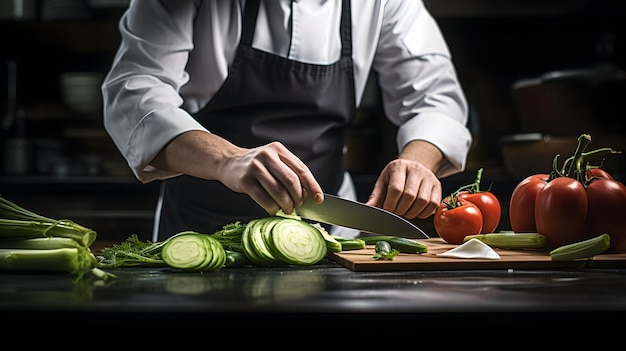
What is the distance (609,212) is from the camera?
1.27 m

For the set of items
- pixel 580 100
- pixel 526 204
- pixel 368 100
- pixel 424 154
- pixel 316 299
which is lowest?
pixel 316 299

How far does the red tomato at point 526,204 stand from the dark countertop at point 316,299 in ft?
1.11

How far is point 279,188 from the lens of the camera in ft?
3.91

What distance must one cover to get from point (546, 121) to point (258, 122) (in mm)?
1223

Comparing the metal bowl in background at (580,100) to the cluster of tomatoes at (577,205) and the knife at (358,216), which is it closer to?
the cluster of tomatoes at (577,205)

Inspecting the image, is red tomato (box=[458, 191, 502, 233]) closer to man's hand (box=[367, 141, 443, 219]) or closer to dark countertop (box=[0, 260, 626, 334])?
man's hand (box=[367, 141, 443, 219])

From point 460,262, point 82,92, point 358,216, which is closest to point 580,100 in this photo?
point 358,216

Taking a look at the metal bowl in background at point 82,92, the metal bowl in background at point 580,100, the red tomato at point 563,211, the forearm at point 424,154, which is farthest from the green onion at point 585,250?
the metal bowl in background at point 82,92

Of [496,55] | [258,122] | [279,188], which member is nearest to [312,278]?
[279,188]

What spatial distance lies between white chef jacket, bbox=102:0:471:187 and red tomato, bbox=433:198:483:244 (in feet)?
1.07

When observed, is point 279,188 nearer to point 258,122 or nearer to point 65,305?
point 65,305

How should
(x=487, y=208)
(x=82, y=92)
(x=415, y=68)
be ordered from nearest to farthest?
1. (x=487, y=208)
2. (x=415, y=68)
3. (x=82, y=92)

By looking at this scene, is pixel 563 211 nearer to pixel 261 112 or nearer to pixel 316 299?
pixel 316 299

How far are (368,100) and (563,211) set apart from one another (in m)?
1.94
